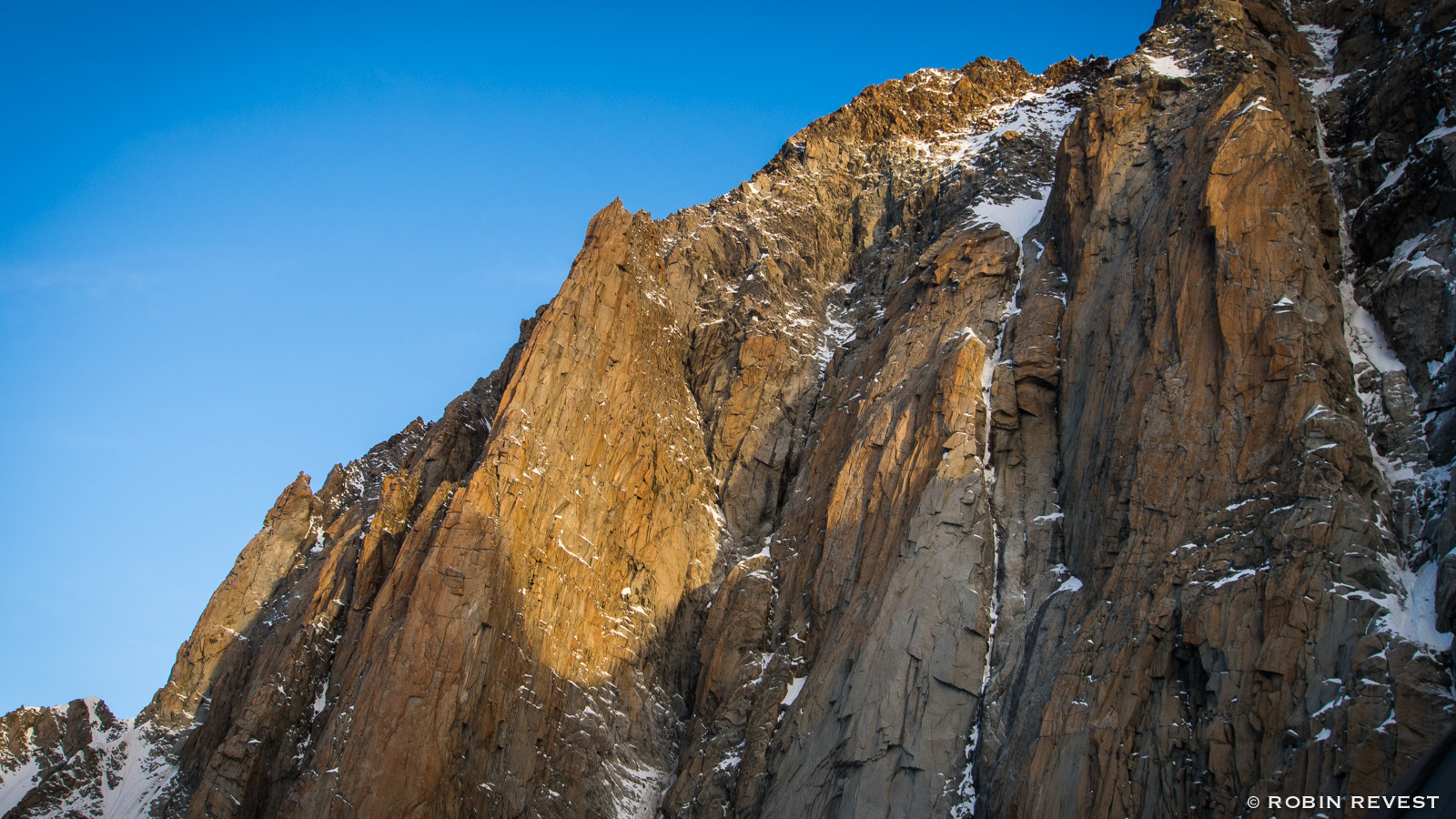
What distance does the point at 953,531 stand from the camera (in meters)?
42.5

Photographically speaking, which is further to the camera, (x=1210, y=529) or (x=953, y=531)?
(x=953, y=531)

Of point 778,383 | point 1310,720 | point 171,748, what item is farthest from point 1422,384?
point 171,748

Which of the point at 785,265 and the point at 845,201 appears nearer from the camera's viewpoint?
the point at 785,265

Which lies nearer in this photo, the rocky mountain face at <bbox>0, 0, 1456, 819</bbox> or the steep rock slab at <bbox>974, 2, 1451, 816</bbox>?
the steep rock slab at <bbox>974, 2, 1451, 816</bbox>

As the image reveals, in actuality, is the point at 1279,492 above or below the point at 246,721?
above

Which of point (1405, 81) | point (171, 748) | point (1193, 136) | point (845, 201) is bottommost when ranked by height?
point (171, 748)

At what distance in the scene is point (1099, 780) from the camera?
100 ft

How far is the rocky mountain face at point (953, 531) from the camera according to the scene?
31.2m

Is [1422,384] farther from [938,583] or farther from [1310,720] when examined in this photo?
[938,583]

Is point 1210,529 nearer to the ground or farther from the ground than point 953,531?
nearer to the ground

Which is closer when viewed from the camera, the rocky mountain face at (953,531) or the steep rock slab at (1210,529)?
the steep rock slab at (1210,529)

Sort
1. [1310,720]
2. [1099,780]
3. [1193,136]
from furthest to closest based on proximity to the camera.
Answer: [1193,136]
[1099,780]
[1310,720]

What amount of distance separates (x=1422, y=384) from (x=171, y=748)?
6191cm

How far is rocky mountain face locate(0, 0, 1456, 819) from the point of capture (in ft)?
102
